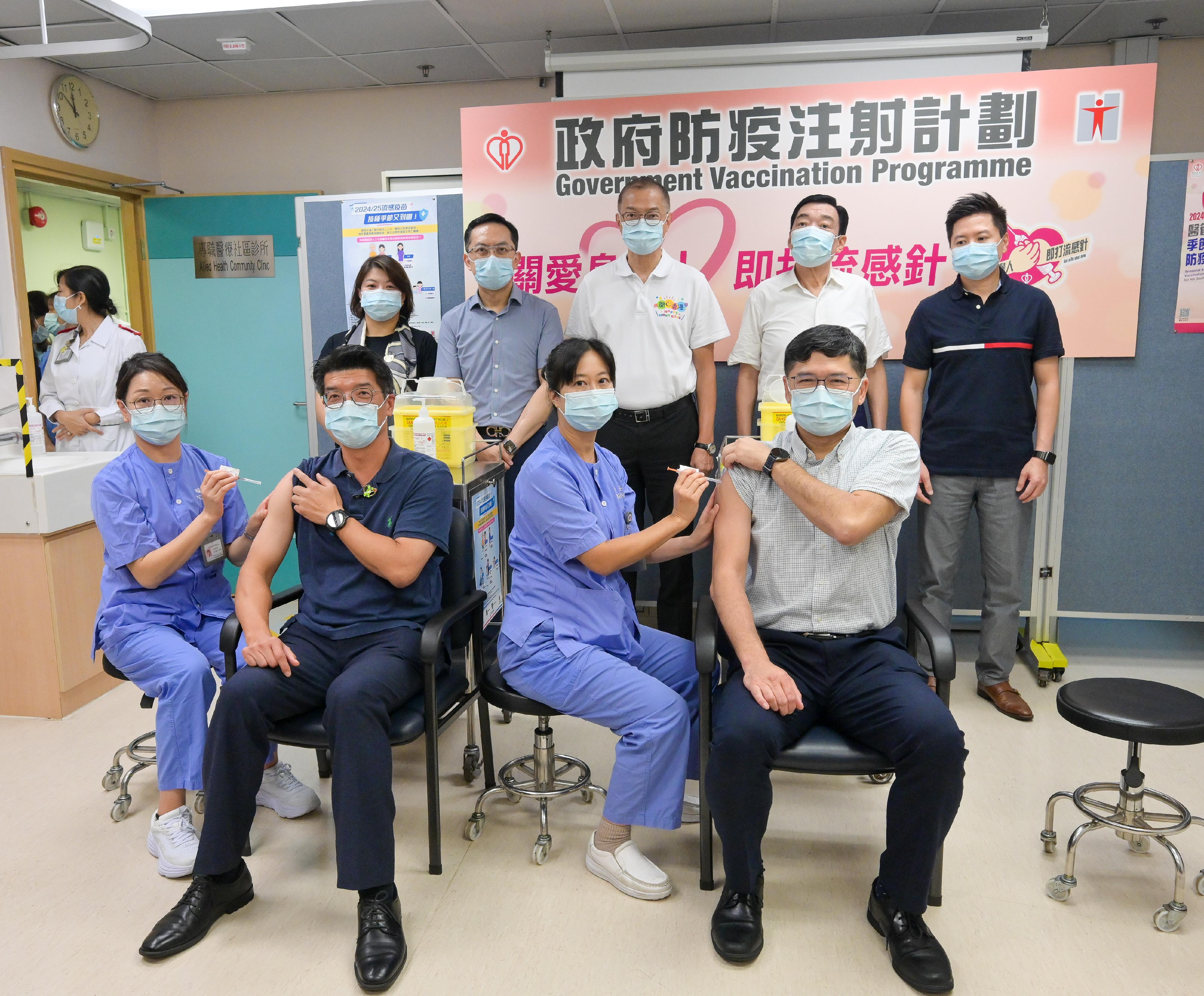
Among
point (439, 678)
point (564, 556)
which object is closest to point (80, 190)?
point (439, 678)

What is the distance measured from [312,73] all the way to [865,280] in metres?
3.65

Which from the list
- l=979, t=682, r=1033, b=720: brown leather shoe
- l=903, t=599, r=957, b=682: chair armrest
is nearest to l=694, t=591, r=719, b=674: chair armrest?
l=903, t=599, r=957, b=682: chair armrest

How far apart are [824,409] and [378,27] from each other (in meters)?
3.58

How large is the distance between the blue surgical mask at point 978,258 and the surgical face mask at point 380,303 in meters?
1.92

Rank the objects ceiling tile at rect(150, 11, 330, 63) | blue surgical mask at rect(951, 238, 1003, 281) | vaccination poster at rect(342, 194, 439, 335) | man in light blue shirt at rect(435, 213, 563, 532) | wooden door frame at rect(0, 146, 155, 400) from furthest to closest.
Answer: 1. wooden door frame at rect(0, 146, 155, 400)
2. ceiling tile at rect(150, 11, 330, 63)
3. vaccination poster at rect(342, 194, 439, 335)
4. man in light blue shirt at rect(435, 213, 563, 532)
5. blue surgical mask at rect(951, 238, 1003, 281)

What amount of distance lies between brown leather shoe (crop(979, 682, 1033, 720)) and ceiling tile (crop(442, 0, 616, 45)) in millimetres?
3353

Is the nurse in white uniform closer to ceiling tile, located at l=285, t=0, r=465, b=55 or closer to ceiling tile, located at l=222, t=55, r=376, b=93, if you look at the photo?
ceiling tile, located at l=285, t=0, r=465, b=55

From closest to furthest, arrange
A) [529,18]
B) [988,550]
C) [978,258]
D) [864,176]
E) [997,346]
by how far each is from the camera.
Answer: [978,258]
[997,346]
[988,550]
[864,176]
[529,18]

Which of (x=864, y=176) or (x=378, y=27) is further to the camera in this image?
(x=378, y=27)

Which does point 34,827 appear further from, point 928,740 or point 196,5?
point 196,5

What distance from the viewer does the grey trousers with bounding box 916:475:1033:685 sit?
3.08 metres

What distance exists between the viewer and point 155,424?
7.58 ft

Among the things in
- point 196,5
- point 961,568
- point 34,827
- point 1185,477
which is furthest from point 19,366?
point 1185,477

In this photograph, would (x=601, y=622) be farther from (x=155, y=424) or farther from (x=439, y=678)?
(x=155, y=424)
